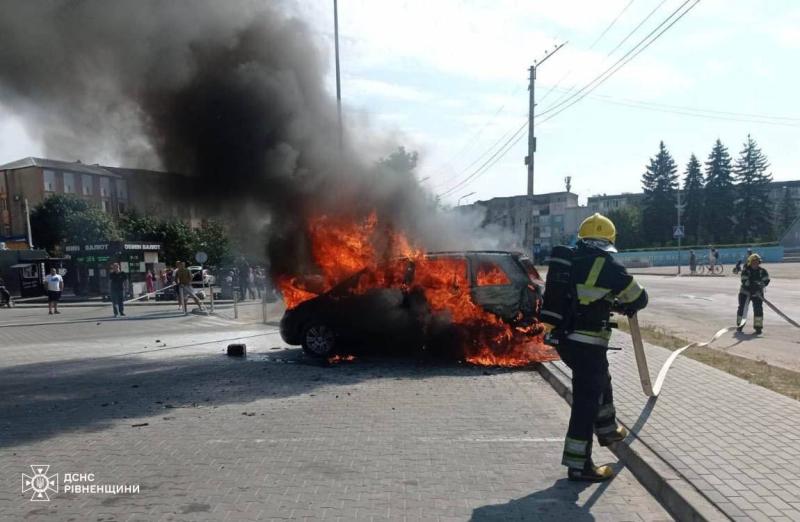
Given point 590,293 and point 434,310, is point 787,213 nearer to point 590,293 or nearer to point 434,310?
point 434,310

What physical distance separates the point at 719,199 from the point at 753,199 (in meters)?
3.86

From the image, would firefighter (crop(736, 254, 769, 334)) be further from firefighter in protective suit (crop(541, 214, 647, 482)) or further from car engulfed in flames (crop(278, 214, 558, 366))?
firefighter in protective suit (crop(541, 214, 647, 482))

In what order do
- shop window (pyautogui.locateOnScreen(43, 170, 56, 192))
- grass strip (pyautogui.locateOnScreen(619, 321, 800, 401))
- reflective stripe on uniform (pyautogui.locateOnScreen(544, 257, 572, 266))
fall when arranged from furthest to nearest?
shop window (pyautogui.locateOnScreen(43, 170, 56, 192)), grass strip (pyautogui.locateOnScreen(619, 321, 800, 401)), reflective stripe on uniform (pyautogui.locateOnScreen(544, 257, 572, 266))

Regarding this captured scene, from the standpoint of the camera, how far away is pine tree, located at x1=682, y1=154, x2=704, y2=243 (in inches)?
2704

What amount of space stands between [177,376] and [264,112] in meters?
5.03

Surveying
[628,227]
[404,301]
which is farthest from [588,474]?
[628,227]

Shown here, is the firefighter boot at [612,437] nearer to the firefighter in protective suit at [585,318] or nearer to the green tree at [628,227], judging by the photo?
the firefighter in protective suit at [585,318]

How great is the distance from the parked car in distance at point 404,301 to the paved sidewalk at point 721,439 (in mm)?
1804

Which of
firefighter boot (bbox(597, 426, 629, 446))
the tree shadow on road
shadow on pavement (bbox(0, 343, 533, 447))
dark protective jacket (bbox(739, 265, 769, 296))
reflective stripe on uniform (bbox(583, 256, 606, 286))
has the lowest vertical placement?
shadow on pavement (bbox(0, 343, 533, 447))

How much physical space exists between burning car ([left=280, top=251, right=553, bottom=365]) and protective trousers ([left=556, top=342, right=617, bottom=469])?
13.0ft

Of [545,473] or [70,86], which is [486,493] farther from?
[70,86]

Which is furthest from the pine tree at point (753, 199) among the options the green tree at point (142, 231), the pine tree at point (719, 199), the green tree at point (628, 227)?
the green tree at point (142, 231)

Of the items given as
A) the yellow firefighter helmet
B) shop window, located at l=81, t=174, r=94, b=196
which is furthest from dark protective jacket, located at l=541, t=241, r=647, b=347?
shop window, located at l=81, t=174, r=94, b=196

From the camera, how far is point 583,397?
13.0ft
